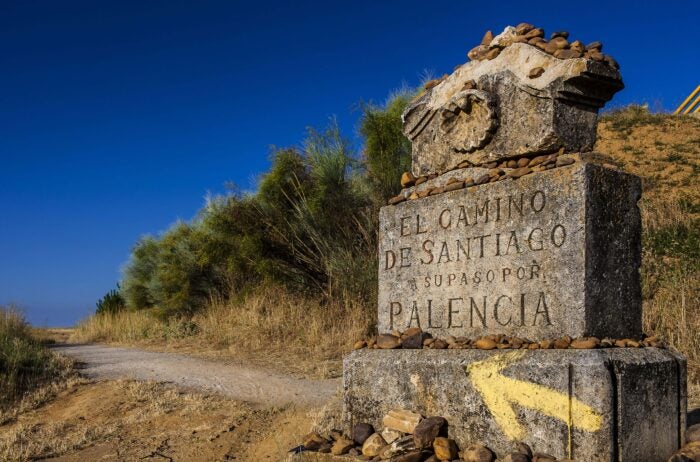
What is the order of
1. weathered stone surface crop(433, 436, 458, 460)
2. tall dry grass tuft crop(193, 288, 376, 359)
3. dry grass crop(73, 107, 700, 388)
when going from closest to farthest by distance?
weathered stone surface crop(433, 436, 458, 460)
dry grass crop(73, 107, 700, 388)
tall dry grass tuft crop(193, 288, 376, 359)

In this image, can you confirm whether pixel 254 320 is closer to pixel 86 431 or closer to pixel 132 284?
pixel 86 431

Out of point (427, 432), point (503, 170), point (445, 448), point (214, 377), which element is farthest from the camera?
point (214, 377)

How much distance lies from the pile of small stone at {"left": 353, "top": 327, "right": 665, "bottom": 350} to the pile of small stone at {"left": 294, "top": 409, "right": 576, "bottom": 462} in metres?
0.46

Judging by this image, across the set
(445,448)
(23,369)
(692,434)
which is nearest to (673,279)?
(692,434)

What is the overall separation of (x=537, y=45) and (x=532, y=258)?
4.71ft

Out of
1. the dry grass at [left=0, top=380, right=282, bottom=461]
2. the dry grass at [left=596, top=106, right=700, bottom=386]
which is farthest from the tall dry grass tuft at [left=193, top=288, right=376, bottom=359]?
the dry grass at [left=596, top=106, right=700, bottom=386]

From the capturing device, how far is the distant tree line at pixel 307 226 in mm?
11352

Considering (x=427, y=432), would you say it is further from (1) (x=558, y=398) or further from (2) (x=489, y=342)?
(1) (x=558, y=398)

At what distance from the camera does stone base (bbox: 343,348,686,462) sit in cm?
322

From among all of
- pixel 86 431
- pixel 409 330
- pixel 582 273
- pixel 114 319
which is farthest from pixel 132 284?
pixel 582 273

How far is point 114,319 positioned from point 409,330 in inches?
508

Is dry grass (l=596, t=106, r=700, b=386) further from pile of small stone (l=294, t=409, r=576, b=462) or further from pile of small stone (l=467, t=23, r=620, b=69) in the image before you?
pile of small stone (l=294, t=409, r=576, b=462)

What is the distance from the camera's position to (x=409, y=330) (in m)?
4.49

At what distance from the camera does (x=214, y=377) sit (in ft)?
25.2
